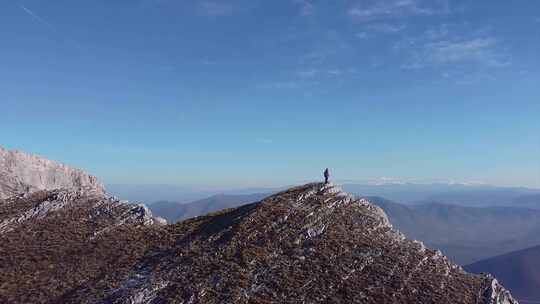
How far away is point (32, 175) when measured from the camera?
94375 millimetres

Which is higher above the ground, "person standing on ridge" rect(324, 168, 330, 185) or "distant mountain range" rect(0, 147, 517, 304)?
"person standing on ridge" rect(324, 168, 330, 185)

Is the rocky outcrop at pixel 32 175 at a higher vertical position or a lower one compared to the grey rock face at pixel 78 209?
higher

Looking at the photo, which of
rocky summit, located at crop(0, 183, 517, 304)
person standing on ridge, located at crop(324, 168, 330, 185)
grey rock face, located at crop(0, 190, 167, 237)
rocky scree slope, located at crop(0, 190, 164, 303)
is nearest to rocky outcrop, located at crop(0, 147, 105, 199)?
grey rock face, located at crop(0, 190, 167, 237)

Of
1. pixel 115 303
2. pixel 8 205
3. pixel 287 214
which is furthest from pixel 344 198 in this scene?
pixel 8 205

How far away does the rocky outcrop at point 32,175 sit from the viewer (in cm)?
8426

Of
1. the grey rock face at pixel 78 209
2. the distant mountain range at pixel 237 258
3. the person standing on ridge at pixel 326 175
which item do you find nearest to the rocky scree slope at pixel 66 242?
the grey rock face at pixel 78 209

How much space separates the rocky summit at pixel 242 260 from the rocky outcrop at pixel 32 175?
33902 millimetres

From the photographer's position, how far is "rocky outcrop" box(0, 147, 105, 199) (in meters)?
84.3

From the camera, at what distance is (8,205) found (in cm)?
5650

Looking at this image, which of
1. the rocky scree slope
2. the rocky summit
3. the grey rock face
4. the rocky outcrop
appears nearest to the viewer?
the rocky summit

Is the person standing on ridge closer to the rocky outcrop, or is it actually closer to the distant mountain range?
the distant mountain range

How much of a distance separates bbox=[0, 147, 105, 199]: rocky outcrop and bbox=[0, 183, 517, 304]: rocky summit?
111 ft

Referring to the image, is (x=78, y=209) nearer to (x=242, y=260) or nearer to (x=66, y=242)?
(x=66, y=242)

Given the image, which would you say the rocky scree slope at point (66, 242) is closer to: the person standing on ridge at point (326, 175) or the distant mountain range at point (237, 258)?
the distant mountain range at point (237, 258)
